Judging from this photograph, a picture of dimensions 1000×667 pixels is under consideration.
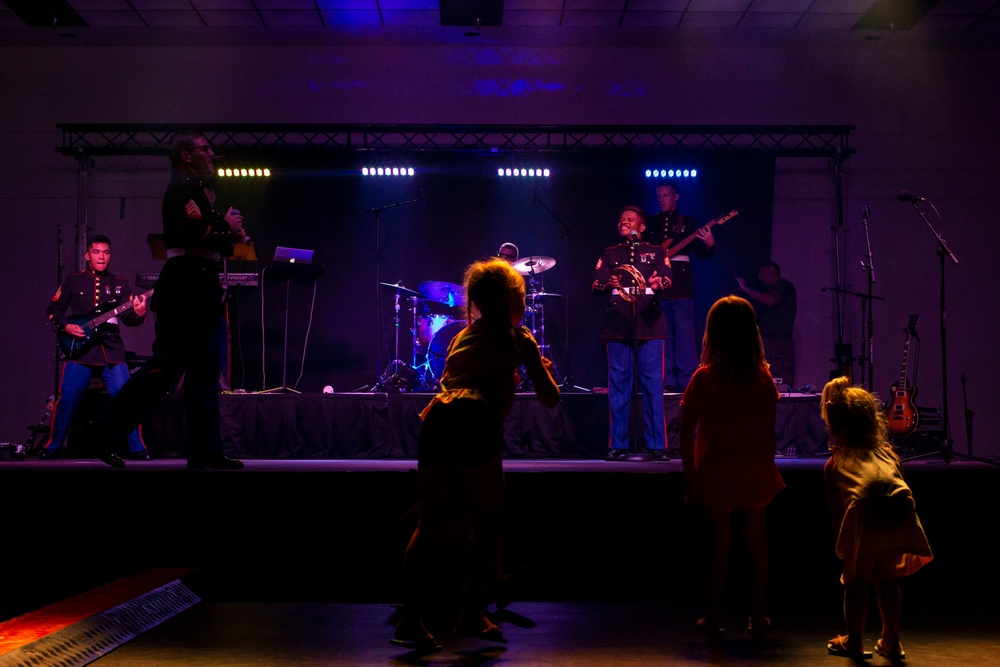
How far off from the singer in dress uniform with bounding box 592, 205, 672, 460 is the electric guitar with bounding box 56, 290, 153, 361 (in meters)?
4.44

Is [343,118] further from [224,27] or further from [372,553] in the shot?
[372,553]

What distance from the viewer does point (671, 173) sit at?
10422 millimetres

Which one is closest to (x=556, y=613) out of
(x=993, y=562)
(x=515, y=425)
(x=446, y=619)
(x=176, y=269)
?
(x=446, y=619)

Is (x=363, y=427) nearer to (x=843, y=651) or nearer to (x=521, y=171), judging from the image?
(x=521, y=171)

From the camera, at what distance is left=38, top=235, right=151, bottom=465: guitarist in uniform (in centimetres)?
718

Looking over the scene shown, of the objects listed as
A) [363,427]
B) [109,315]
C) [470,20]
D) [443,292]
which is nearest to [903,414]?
[443,292]

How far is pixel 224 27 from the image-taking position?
398 inches

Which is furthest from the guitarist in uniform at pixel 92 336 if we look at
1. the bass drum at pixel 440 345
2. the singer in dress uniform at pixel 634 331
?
the singer in dress uniform at pixel 634 331

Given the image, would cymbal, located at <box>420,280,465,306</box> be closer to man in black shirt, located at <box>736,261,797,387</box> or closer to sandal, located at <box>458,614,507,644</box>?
man in black shirt, located at <box>736,261,797,387</box>

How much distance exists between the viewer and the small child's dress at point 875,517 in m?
3.17

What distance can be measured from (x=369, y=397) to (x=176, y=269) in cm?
355

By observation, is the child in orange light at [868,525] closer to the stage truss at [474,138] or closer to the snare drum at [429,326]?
the snare drum at [429,326]

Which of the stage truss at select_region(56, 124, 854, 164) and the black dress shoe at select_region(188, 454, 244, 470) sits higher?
the stage truss at select_region(56, 124, 854, 164)

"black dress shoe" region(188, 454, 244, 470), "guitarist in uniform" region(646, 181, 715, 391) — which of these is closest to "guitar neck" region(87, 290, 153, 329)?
"black dress shoe" region(188, 454, 244, 470)
